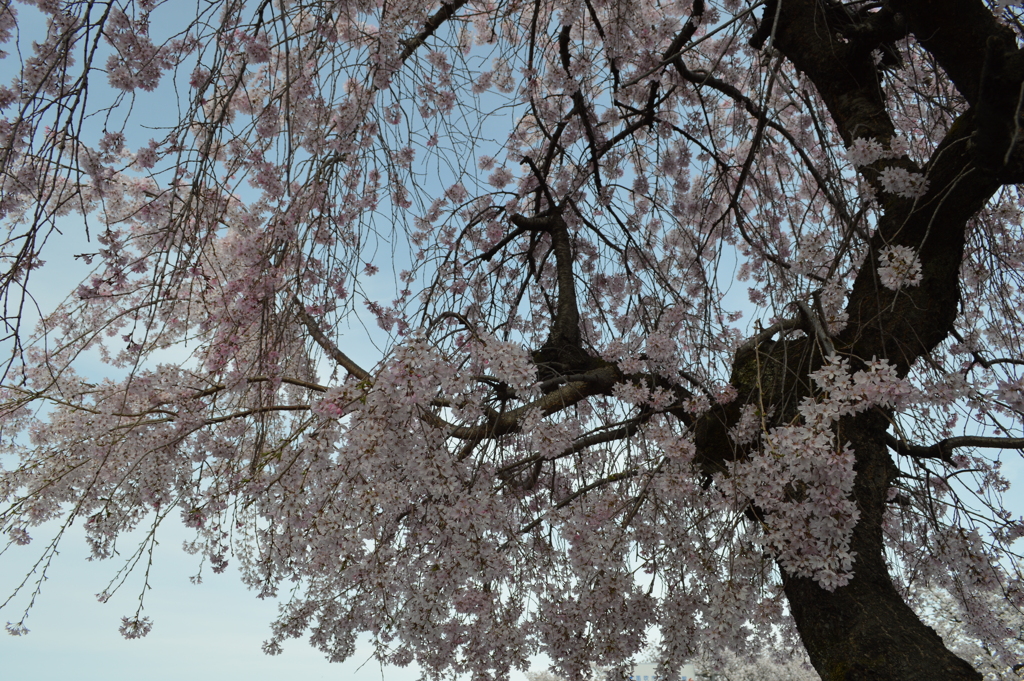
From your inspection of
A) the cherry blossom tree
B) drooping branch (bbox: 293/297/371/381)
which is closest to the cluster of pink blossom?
the cherry blossom tree

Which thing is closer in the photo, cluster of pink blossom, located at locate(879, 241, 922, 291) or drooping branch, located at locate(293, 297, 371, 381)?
cluster of pink blossom, located at locate(879, 241, 922, 291)

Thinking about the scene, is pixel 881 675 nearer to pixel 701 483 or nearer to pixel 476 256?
pixel 701 483

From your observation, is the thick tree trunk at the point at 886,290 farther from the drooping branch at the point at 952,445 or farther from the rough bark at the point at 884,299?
the drooping branch at the point at 952,445

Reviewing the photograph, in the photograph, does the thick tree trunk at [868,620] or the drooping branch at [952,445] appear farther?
the drooping branch at [952,445]

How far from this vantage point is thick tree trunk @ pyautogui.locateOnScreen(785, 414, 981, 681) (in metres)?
2.09

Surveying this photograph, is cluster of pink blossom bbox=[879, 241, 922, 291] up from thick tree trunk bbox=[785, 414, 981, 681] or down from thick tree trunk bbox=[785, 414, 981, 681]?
up

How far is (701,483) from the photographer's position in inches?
124

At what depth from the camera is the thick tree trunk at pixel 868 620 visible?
6.86ft

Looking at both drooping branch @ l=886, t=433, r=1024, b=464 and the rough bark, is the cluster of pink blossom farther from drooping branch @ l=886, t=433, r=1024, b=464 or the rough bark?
drooping branch @ l=886, t=433, r=1024, b=464

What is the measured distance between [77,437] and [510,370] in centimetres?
246

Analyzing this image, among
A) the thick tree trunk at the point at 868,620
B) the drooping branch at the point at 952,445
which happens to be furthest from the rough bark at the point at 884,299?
the drooping branch at the point at 952,445

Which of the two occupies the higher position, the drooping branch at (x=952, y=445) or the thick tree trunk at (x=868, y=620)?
the drooping branch at (x=952, y=445)

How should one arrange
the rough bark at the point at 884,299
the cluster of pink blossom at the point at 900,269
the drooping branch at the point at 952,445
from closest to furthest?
the cluster of pink blossom at the point at 900,269, the rough bark at the point at 884,299, the drooping branch at the point at 952,445

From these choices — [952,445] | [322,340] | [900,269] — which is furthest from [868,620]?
[322,340]
